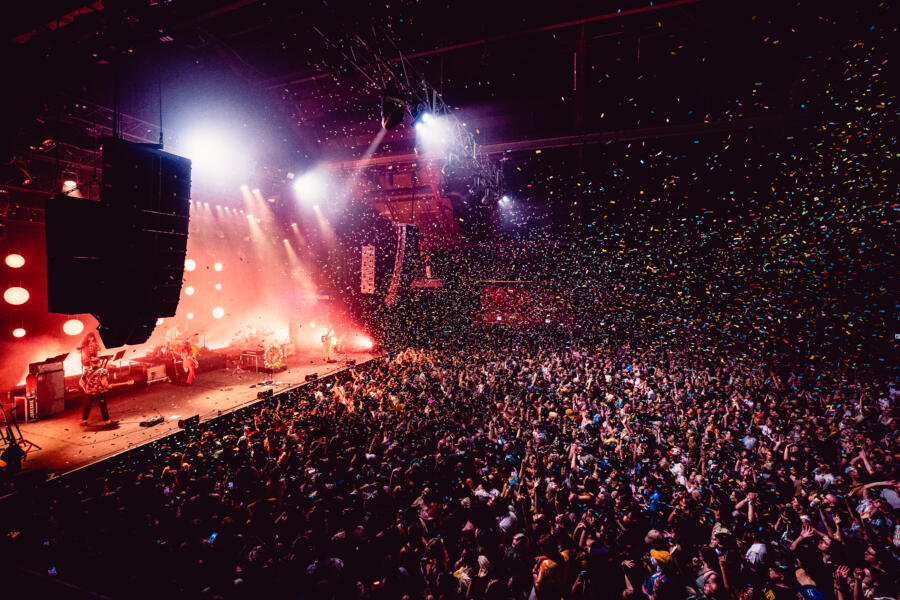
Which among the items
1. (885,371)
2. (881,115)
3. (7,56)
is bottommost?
(885,371)

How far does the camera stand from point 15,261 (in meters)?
9.22

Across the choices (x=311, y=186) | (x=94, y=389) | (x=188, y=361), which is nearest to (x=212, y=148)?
(x=311, y=186)

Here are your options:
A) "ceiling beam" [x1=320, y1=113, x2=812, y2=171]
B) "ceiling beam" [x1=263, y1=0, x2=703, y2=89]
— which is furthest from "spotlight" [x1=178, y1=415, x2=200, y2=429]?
"ceiling beam" [x1=320, y1=113, x2=812, y2=171]

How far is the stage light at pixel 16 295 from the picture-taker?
9227 millimetres

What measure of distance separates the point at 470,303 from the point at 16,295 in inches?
503

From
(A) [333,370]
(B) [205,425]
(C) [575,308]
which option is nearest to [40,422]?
(B) [205,425]

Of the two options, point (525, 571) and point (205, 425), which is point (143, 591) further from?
point (205, 425)

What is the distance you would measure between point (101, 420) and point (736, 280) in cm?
1504

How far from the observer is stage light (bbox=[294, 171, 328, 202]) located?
12.0 m

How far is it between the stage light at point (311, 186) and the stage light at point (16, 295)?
7566 millimetres

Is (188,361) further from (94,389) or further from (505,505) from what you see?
(505,505)

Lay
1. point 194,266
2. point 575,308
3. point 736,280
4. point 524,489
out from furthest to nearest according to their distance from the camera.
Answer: point 194,266, point 575,308, point 736,280, point 524,489

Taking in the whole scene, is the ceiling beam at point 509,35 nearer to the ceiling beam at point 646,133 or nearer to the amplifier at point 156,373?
the ceiling beam at point 646,133

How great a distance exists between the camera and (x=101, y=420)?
269 inches
